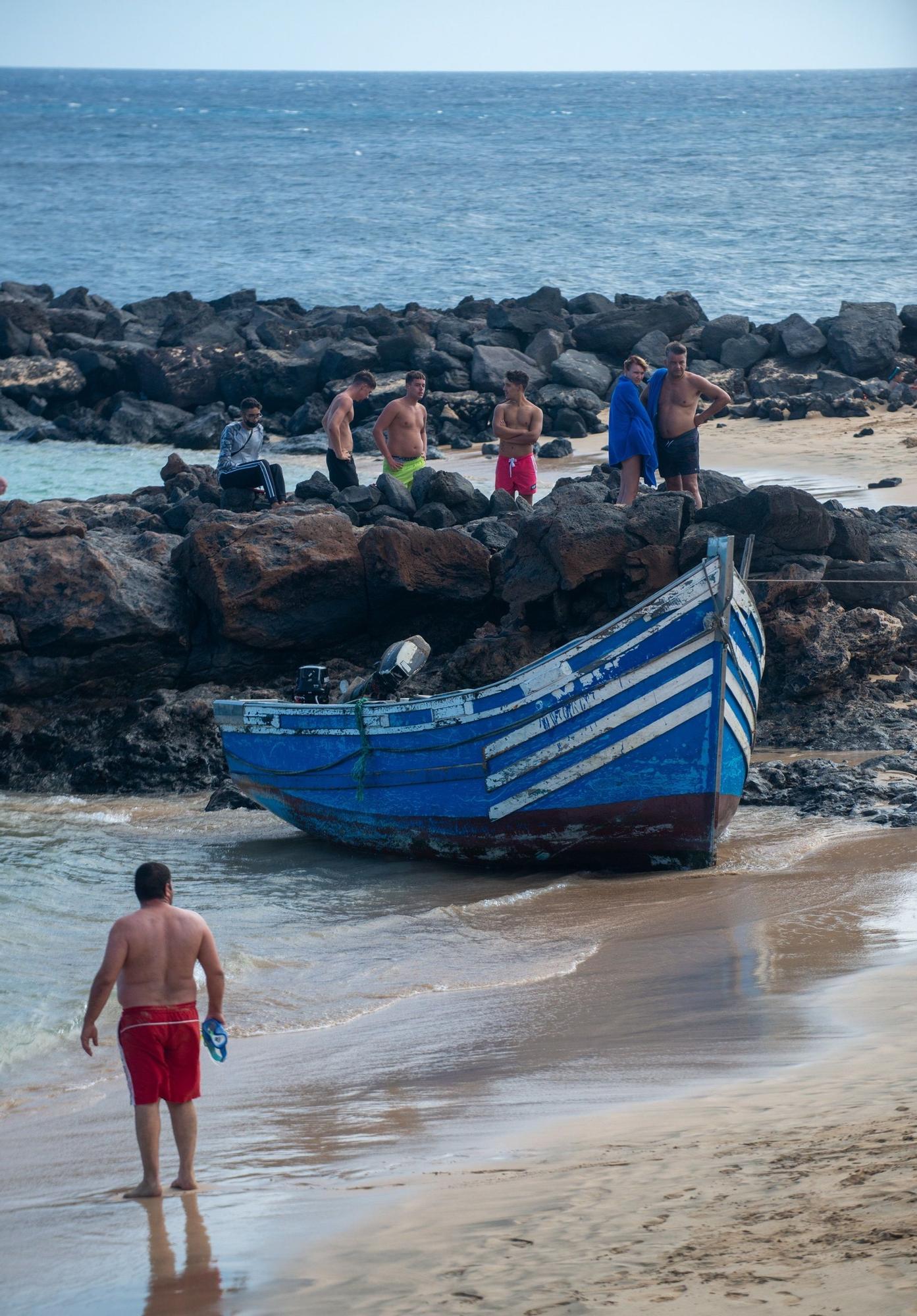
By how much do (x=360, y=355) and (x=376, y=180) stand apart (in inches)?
2338

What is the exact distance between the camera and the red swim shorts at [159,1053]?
14.9 feet

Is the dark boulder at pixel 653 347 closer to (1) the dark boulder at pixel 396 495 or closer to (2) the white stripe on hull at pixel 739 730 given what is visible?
(1) the dark boulder at pixel 396 495

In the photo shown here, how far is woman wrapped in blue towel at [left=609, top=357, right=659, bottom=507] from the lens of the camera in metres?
11.6

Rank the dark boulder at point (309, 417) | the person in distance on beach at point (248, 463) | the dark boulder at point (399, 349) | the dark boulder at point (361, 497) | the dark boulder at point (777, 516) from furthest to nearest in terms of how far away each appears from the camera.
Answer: the dark boulder at point (399, 349) → the dark boulder at point (309, 417) → the dark boulder at point (361, 497) → the person in distance on beach at point (248, 463) → the dark boulder at point (777, 516)

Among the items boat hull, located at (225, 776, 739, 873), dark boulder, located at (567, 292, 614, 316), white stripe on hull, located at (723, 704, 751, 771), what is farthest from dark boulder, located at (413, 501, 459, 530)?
dark boulder, located at (567, 292, 614, 316)

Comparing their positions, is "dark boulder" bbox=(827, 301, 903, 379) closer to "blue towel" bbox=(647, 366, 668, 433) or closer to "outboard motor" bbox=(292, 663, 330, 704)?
"blue towel" bbox=(647, 366, 668, 433)

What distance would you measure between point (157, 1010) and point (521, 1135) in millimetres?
1240

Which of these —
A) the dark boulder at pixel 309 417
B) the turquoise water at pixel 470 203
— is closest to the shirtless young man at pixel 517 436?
the dark boulder at pixel 309 417

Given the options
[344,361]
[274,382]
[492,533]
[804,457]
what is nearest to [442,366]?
[344,361]

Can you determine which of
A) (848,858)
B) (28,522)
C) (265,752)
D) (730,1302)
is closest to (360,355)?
(28,522)

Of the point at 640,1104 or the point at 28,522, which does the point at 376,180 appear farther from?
the point at 640,1104

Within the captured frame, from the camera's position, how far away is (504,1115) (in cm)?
481

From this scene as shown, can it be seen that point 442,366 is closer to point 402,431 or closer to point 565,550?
point 402,431

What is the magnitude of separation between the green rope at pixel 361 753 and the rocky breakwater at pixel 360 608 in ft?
6.14
